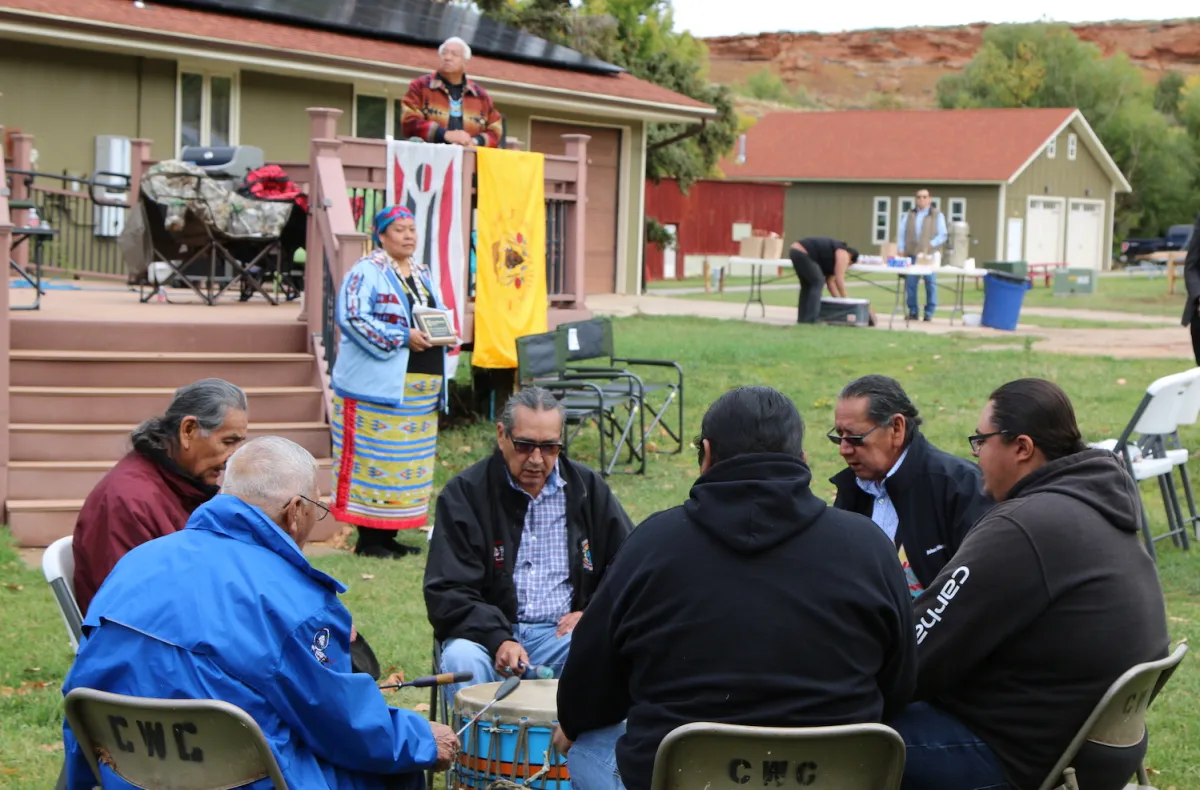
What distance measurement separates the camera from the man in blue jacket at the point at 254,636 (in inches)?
122

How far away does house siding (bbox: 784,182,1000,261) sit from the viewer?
1700 inches

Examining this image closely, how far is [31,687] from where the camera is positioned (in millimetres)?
5727

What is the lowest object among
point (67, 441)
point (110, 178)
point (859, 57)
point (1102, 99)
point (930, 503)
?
point (67, 441)

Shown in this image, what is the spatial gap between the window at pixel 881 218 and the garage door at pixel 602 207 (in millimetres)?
24420

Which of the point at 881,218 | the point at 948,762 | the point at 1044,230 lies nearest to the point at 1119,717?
the point at 948,762

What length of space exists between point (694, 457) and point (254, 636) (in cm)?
778

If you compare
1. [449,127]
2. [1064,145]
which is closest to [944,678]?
[449,127]

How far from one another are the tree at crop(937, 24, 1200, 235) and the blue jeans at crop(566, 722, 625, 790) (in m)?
52.9

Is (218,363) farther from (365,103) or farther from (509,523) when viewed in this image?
(365,103)

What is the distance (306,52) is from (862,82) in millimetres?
125221

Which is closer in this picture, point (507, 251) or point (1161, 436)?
point (1161, 436)

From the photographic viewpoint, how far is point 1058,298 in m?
27.2

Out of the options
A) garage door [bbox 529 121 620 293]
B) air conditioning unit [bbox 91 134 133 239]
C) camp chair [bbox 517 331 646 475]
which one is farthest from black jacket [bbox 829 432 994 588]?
garage door [bbox 529 121 620 293]

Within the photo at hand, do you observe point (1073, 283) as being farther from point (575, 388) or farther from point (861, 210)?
point (575, 388)
